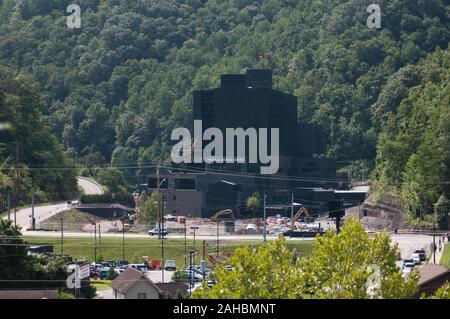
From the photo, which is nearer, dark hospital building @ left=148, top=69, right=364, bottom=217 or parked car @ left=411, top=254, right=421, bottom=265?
parked car @ left=411, top=254, right=421, bottom=265

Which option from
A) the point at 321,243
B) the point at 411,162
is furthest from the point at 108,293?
the point at 411,162

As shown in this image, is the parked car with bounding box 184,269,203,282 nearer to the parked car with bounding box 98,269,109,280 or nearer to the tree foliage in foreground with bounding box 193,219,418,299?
the parked car with bounding box 98,269,109,280

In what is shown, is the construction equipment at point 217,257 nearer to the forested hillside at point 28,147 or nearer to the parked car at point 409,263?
the parked car at point 409,263

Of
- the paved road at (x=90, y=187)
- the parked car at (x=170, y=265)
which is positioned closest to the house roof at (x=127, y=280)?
the parked car at (x=170, y=265)

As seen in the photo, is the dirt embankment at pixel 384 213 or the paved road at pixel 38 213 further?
the paved road at pixel 38 213

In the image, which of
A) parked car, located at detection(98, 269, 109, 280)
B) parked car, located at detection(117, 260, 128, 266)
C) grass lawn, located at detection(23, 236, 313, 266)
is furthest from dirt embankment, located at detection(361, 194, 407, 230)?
parked car, located at detection(98, 269, 109, 280)

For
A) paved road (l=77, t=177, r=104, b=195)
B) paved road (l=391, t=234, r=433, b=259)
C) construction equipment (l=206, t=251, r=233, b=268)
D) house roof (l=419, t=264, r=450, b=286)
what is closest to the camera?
house roof (l=419, t=264, r=450, b=286)

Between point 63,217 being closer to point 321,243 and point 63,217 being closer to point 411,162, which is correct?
point 411,162
